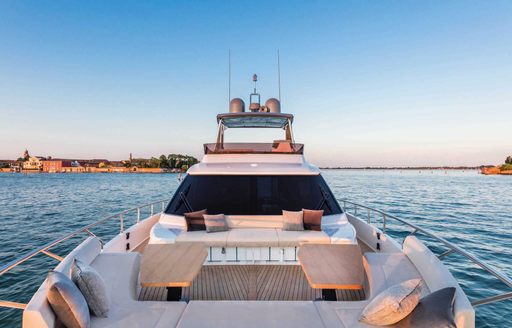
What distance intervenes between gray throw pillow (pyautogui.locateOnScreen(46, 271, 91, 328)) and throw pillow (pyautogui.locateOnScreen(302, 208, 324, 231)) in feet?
11.4

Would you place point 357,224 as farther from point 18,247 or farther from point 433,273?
point 18,247

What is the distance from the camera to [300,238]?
405 cm

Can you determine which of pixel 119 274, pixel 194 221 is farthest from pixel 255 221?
pixel 119 274

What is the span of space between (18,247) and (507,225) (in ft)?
77.1

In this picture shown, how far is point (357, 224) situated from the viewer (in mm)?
5809

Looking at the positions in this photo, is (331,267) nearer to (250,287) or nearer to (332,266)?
(332,266)

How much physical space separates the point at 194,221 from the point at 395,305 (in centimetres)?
342

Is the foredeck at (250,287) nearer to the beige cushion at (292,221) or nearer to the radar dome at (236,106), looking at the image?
the beige cushion at (292,221)

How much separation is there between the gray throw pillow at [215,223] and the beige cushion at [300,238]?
3.38 feet

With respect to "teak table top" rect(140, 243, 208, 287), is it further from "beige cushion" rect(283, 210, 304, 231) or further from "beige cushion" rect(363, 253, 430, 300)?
"beige cushion" rect(363, 253, 430, 300)

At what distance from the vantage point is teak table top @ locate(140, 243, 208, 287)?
275 centimetres

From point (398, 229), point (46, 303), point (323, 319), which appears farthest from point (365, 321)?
point (398, 229)

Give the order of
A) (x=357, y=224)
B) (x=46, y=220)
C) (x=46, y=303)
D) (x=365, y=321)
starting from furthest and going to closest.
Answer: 1. (x=46, y=220)
2. (x=357, y=224)
3. (x=365, y=321)
4. (x=46, y=303)

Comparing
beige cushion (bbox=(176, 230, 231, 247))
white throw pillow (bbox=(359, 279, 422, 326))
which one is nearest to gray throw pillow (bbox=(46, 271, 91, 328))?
beige cushion (bbox=(176, 230, 231, 247))
